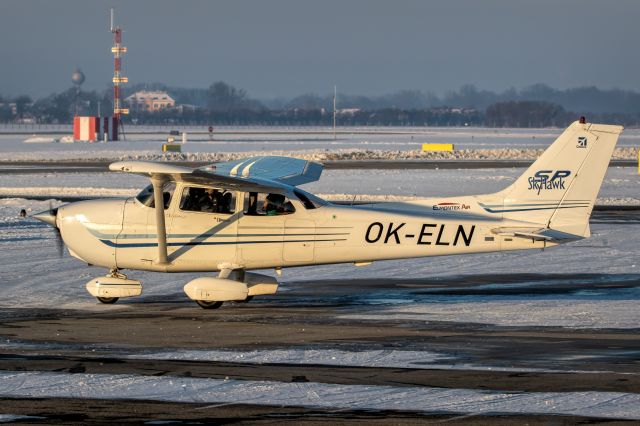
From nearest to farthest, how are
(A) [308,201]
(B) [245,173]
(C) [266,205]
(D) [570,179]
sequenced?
1. (D) [570,179]
2. (C) [266,205]
3. (A) [308,201]
4. (B) [245,173]

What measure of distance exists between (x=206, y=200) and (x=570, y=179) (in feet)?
16.7


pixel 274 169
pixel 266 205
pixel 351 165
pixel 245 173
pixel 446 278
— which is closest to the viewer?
pixel 266 205

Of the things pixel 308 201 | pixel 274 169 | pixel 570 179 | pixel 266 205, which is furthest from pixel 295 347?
pixel 274 169

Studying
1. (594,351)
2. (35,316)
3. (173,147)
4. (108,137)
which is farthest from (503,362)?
(108,137)

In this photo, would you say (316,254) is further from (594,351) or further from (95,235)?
(594,351)

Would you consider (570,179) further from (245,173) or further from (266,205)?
(245,173)

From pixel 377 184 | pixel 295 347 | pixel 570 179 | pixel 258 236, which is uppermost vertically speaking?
pixel 570 179

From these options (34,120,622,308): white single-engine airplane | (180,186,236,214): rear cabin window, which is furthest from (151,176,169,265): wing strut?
(180,186,236,214): rear cabin window

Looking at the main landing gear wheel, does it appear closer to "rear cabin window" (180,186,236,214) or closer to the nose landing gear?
the nose landing gear

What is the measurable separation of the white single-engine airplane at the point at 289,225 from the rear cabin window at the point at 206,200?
0.05 ft

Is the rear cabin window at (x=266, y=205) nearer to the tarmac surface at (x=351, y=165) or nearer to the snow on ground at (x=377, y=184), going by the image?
the snow on ground at (x=377, y=184)

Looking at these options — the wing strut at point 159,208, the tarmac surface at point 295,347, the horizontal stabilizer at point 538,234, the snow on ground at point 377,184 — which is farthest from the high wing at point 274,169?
the snow on ground at point 377,184

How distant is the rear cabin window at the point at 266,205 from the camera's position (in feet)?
52.0

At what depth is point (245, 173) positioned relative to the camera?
1770 centimetres
